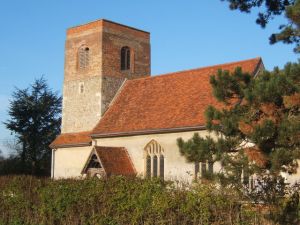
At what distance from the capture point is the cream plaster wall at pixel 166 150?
71.4ft

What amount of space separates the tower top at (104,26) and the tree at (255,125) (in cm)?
2165

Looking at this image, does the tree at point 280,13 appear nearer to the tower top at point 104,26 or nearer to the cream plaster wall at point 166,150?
the cream plaster wall at point 166,150

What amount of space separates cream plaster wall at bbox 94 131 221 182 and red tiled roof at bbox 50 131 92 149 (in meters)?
1.79

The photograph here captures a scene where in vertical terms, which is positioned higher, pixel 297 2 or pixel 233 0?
pixel 233 0

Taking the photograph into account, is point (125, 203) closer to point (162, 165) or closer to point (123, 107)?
point (162, 165)

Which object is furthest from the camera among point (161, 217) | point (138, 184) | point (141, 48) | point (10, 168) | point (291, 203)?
point (10, 168)

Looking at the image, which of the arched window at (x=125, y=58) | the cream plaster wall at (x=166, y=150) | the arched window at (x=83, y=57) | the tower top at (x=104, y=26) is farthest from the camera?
the arched window at (x=125, y=58)

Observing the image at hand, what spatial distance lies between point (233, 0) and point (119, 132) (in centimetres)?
1528

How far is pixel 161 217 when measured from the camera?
404 inches

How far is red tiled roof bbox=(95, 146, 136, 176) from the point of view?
75.3ft

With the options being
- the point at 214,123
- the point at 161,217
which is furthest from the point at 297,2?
the point at 161,217

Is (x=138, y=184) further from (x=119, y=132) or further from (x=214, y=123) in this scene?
(x=119, y=132)

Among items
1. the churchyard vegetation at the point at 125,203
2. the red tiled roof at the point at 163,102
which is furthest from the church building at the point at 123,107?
the churchyard vegetation at the point at 125,203

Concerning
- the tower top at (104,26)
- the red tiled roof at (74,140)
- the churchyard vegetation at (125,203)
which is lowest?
the churchyard vegetation at (125,203)
